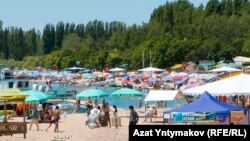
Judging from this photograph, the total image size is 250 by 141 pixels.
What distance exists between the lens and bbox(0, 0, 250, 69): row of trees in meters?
78.7

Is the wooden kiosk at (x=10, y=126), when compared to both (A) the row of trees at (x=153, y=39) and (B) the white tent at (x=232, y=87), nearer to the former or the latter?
(B) the white tent at (x=232, y=87)

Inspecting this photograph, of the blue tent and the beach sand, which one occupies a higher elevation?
the blue tent

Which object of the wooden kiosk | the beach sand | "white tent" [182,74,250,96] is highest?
"white tent" [182,74,250,96]

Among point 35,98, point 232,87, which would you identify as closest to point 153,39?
point 35,98

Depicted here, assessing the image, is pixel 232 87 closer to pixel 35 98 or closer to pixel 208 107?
pixel 208 107

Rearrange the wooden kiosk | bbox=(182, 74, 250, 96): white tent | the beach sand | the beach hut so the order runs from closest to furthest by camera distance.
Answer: the beach hut → bbox=(182, 74, 250, 96): white tent → the wooden kiosk → the beach sand

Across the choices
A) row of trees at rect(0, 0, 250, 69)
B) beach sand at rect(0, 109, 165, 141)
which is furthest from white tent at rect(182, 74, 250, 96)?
row of trees at rect(0, 0, 250, 69)

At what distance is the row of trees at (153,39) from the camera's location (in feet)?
258

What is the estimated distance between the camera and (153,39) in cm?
9288

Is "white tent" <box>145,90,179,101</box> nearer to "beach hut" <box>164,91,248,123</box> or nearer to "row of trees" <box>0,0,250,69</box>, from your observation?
"beach hut" <box>164,91,248,123</box>

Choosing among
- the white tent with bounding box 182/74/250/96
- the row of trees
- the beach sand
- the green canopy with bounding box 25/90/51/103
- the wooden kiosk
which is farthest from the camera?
the row of trees

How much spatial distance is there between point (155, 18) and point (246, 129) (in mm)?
111001

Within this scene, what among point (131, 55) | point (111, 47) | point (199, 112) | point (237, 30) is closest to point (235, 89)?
point (199, 112)

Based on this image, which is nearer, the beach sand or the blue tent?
the blue tent
